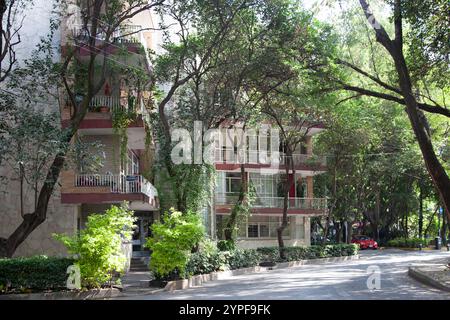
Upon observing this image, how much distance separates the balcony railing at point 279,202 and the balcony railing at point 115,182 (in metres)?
18.0

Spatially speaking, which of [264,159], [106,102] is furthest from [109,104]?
[264,159]

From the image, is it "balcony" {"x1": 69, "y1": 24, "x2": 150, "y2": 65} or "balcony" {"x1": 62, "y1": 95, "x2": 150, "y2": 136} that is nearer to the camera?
"balcony" {"x1": 69, "y1": 24, "x2": 150, "y2": 65}

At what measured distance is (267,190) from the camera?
158ft

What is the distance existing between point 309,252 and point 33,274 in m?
25.0

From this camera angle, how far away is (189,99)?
96.3 ft

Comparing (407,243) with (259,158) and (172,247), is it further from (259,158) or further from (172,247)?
(172,247)

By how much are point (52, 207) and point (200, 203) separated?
623cm

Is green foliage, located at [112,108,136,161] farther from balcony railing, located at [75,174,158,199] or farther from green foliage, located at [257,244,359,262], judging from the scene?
green foliage, located at [257,244,359,262]

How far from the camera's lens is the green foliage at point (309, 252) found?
117 feet

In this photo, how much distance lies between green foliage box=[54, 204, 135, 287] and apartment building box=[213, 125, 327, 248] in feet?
84.5

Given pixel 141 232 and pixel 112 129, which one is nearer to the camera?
pixel 112 129

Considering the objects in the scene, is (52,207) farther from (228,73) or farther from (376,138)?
(376,138)

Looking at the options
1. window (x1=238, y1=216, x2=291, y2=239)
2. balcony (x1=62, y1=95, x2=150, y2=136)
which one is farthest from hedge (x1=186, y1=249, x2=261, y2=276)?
window (x1=238, y1=216, x2=291, y2=239)

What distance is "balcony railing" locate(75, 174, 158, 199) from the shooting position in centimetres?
2602
